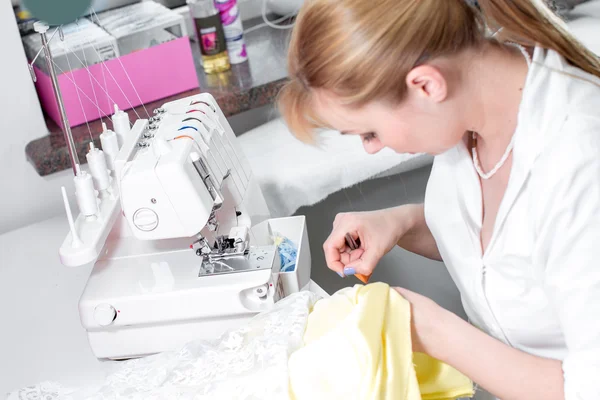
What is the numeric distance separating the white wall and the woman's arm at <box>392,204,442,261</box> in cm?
96

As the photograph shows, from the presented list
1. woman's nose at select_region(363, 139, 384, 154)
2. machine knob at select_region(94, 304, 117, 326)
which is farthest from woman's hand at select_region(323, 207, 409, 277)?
machine knob at select_region(94, 304, 117, 326)

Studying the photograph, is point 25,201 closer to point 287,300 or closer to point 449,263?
point 287,300

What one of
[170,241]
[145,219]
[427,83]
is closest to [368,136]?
[427,83]

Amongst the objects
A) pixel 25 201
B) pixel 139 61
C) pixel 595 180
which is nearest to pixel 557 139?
pixel 595 180

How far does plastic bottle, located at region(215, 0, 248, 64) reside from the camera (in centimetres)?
203

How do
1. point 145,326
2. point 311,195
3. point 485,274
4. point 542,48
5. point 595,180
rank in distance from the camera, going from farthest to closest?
1. point 311,195
2. point 145,326
3. point 485,274
4. point 542,48
5. point 595,180

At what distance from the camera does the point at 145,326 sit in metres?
1.32

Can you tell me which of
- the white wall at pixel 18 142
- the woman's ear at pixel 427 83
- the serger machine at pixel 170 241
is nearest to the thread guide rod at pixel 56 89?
the serger machine at pixel 170 241

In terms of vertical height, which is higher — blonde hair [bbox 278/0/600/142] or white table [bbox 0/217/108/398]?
blonde hair [bbox 278/0/600/142]

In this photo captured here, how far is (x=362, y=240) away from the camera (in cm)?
135

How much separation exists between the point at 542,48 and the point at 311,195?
83 centimetres

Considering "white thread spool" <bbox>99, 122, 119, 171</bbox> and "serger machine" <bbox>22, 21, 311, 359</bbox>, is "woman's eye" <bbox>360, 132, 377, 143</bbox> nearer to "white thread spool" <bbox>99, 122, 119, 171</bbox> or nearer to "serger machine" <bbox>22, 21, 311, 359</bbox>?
"serger machine" <bbox>22, 21, 311, 359</bbox>

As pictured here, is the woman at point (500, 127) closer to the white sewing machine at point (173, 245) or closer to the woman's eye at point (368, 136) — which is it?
the woman's eye at point (368, 136)

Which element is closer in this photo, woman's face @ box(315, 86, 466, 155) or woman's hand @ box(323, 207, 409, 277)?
woman's face @ box(315, 86, 466, 155)
